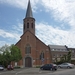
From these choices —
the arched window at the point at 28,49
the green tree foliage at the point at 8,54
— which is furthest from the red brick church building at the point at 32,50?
the green tree foliage at the point at 8,54

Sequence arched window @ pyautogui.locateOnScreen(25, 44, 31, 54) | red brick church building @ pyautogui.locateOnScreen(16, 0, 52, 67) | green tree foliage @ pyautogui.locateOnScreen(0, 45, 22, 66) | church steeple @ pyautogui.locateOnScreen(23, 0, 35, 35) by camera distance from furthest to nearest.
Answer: church steeple @ pyautogui.locateOnScreen(23, 0, 35, 35) < arched window @ pyautogui.locateOnScreen(25, 44, 31, 54) < red brick church building @ pyautogui.locateOnScreen(16, 0, 52, 67) < green tree foliage @ pyautogui.locateOnScreen(0, 45, 22, 66)

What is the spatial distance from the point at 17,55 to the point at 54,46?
41686 millimetres

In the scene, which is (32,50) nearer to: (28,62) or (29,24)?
(28,62)

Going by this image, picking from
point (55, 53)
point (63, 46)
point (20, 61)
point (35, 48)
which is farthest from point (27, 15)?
point (63, 46)

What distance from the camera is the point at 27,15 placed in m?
75.1

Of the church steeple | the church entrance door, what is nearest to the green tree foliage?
the church entrance door

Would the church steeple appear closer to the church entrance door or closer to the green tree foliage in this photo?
the church entrance door

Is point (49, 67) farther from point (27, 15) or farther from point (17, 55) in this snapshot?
point (27, 15)

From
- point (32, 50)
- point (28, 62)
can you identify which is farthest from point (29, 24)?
point (28, 62)

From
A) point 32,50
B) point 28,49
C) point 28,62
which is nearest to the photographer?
point 28,62

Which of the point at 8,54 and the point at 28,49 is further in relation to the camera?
the point at 28,49

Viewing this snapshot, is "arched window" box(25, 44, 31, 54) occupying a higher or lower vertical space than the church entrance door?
higher

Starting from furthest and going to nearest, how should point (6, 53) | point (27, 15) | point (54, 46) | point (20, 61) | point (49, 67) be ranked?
point (54, 46) < point (27, 15) < point (20, 61) < point (6, 53) < point (49, 67)

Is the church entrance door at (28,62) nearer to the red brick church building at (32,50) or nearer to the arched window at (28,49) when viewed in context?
the red brick church building at (32,50)
